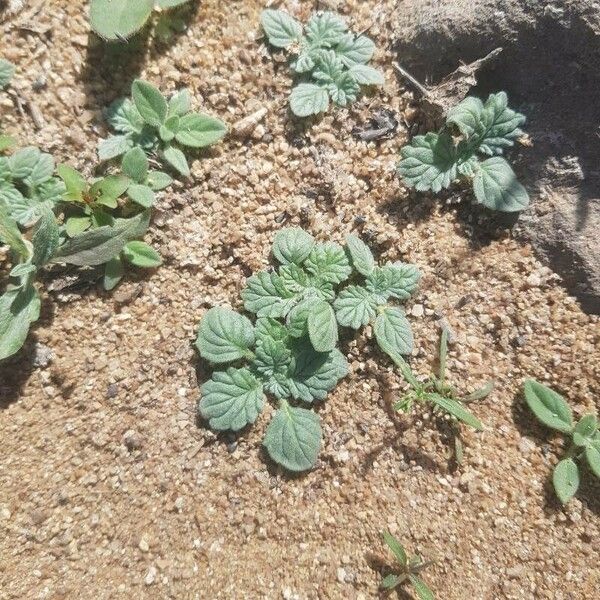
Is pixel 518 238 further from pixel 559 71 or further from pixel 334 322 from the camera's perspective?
pixel 334 322

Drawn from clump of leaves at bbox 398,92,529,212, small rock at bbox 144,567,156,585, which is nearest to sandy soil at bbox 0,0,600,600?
small rock at bbox 144,567,156,585

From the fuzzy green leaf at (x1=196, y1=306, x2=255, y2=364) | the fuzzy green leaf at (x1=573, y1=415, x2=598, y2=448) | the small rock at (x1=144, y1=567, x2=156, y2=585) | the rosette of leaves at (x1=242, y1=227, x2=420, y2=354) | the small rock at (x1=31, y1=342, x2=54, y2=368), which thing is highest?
the rosette of leaves at (x1=242, y1=227, x2=420, y2=354)

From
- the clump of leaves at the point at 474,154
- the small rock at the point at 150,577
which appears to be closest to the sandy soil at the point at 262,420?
the small rock at the point at 150,577

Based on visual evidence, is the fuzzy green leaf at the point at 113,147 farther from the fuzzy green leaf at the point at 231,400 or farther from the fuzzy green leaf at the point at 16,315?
the fuzzy green leaf at the point at 231,400

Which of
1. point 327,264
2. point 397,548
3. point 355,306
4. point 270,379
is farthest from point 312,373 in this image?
point 397,548

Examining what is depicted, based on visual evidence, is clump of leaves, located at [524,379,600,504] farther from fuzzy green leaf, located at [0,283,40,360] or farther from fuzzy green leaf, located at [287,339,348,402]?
fuzzy green leaf, located at [0,283,40,360]

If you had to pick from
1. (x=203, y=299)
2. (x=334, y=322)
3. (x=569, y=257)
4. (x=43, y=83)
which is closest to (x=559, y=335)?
(x=569, y=257)
